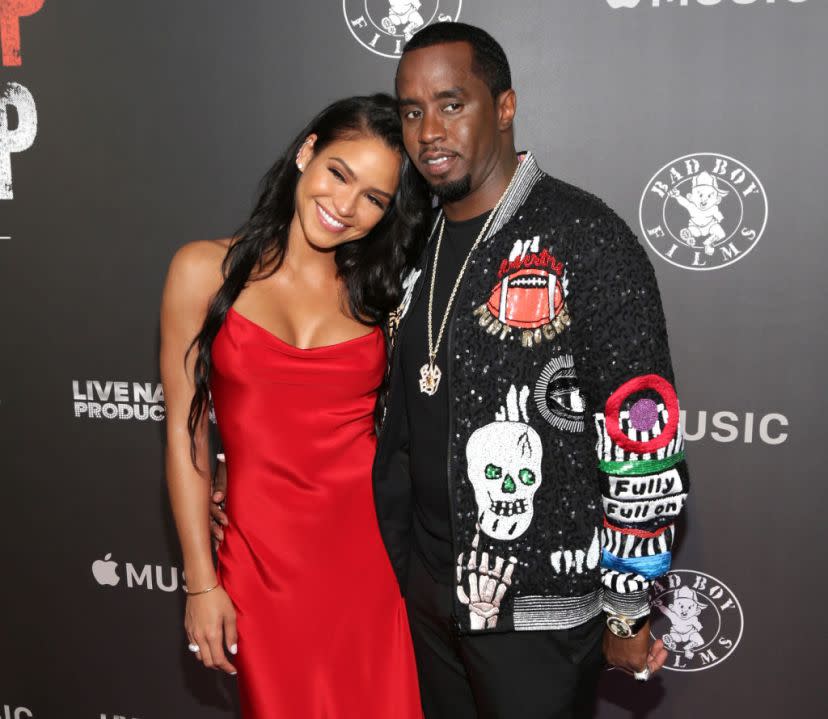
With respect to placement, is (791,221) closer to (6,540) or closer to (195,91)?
(195,91)

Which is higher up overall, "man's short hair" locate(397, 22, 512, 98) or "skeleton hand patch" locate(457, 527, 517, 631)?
"man's short hair" locate(397, 22, 512, 98)

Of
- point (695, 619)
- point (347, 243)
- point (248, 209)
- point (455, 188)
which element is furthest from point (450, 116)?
point (695, 619)

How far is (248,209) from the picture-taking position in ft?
7.86

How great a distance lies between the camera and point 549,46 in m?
2.12

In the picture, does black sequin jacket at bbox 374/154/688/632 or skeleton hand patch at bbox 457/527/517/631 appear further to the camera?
skeleton hand patch at bbox 457/527/517/631

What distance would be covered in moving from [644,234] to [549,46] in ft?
1.90

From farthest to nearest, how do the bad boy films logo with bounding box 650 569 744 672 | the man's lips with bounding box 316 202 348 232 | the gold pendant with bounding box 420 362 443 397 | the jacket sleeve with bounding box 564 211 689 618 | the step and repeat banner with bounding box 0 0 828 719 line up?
the bad boy films logo with bounding box 650 569 744 672
the step and repeat banner with bounding box 0 0 828 719
the man's lips with bounding box 316 202 348 232
the gold pendant with bounding box 420 362 443 397
the jacket sleeve with bounding box 564 211 689 618

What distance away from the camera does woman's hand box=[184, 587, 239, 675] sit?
5.56 feet

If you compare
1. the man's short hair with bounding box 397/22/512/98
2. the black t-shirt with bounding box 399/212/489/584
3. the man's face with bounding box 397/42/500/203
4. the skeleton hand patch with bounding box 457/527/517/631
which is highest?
the man's short hair with bounding box 397/22/512/98

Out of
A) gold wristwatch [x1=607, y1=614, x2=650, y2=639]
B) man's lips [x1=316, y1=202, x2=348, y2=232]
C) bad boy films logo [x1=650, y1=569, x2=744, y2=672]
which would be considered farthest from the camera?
bad boy films logo [x1=650, y1=569, x2=744, y2=672]

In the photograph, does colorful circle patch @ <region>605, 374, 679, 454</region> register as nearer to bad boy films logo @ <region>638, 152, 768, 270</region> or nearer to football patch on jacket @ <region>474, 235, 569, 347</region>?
football patch on jacket @ <region>474, 235, 569, 347</region>

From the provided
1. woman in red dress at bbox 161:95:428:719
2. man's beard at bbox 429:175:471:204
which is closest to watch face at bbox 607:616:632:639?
woman in red dress at bbox 161:95:428:719

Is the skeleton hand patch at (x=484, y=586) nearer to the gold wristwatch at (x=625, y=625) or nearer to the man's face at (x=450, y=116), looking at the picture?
the gold wristwatch at (x=625, y=625)

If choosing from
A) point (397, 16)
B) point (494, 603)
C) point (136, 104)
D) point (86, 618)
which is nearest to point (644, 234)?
point (397, 16)
